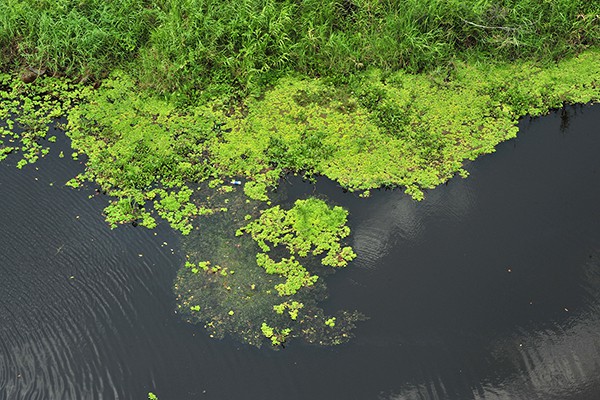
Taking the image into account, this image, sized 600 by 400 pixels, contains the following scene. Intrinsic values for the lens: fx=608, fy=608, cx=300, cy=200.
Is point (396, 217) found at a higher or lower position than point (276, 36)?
lower

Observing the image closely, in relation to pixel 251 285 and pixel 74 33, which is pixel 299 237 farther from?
pixel 74 33

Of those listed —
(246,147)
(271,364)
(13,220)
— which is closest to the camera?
(271,364)

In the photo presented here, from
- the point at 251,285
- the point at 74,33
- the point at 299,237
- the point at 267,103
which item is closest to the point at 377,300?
the point at 299,237

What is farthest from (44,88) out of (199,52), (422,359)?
(422,359)

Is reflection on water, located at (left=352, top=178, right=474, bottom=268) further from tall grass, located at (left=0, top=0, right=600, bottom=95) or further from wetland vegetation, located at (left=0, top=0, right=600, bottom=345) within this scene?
tall grass, located at (left=0, top=0, right=600, bottom=95)

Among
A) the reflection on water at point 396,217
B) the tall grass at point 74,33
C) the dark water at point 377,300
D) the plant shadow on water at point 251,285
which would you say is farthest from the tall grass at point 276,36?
the plant shadow on water at point 251,285

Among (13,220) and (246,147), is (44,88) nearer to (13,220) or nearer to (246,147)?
(13,220)

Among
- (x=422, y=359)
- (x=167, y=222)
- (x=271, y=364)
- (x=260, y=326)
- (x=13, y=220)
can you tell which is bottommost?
(x=422, y=359)
